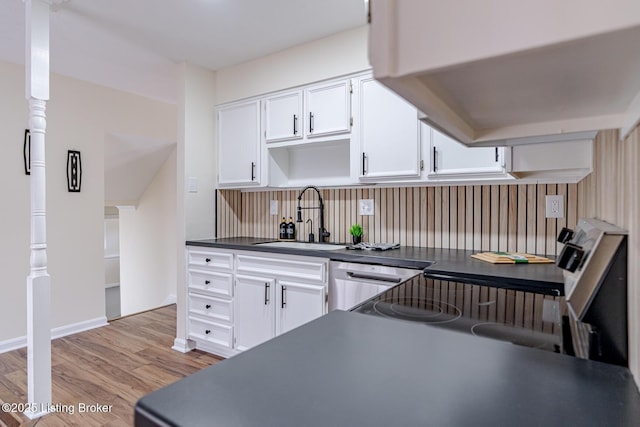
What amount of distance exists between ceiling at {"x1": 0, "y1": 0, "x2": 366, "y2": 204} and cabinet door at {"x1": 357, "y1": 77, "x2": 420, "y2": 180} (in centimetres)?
56

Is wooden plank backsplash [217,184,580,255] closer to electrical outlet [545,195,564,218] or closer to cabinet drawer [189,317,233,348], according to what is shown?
electrical outlet [545,195,564,218]

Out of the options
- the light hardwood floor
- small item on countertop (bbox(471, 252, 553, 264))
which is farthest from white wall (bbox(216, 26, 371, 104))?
the light hardwood floor

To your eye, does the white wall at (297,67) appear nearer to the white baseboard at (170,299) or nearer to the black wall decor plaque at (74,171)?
the black wall decor plaque at (74,171)

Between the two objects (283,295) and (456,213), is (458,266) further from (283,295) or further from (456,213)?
(283,295)

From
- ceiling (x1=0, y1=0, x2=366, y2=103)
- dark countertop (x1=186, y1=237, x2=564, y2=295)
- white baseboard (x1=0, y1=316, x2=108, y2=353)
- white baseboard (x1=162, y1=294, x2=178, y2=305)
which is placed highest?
ceiling (x1=0, y1=0, x2=366, y2=103)

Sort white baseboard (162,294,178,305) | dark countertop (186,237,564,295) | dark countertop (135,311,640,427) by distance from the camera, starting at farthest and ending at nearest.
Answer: white baseboard (162,294,178,305), dark countertop (186,237,564,295), dark countertop (135,311,640,427)

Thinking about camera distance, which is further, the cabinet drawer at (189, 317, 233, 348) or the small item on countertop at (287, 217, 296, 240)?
the small item on countertop at (287, 217, 296, 240)

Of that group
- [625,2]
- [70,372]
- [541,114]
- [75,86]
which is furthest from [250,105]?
[625,2]

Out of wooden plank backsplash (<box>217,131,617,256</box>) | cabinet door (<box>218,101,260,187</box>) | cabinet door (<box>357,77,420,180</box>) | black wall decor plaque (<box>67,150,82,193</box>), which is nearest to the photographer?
wooden plank backsplash (<box>217,131,617,256</box>)

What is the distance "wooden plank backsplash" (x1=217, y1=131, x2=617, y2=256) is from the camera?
217 centimetres

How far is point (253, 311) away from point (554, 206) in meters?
2.13

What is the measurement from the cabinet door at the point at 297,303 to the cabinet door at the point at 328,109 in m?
1.14

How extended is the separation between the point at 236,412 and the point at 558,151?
1.38 m

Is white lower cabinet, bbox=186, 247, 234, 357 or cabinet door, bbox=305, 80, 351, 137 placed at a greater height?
cabinet door, bbox=305, 80, 351, 137
